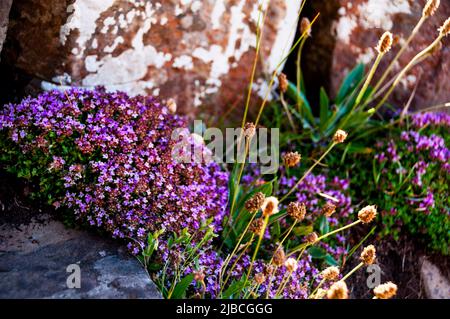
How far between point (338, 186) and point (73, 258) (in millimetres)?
1961

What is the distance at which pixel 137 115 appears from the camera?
3.31 metres

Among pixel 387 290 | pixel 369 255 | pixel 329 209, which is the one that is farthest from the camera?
pixel 329 209

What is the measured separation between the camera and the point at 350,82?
14.2 ft

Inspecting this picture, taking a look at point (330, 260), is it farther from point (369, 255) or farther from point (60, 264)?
point (60, 264)

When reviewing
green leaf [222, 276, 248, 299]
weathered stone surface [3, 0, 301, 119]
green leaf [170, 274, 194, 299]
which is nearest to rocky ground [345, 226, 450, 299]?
green leaf [222, 276, 248, 299]

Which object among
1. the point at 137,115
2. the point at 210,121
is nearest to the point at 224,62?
the point at 210,121

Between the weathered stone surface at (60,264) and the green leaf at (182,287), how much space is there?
139 mm

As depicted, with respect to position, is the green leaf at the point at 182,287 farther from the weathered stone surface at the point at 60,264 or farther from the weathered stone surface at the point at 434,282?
the weathered stone surface at the point at 434,282

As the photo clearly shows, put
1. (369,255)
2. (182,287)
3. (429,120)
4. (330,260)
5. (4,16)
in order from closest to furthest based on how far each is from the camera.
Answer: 1. (369,255)
2. (182,287)
3. (4,16)
4. (330,260)
5. (429,120)

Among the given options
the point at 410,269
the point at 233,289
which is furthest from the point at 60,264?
the point at 410,269

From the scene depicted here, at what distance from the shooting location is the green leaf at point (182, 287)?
2.71m

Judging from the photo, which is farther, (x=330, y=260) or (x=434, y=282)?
(x=434, y=282)

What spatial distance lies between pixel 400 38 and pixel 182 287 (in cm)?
278

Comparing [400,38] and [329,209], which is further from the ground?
[400,38]
